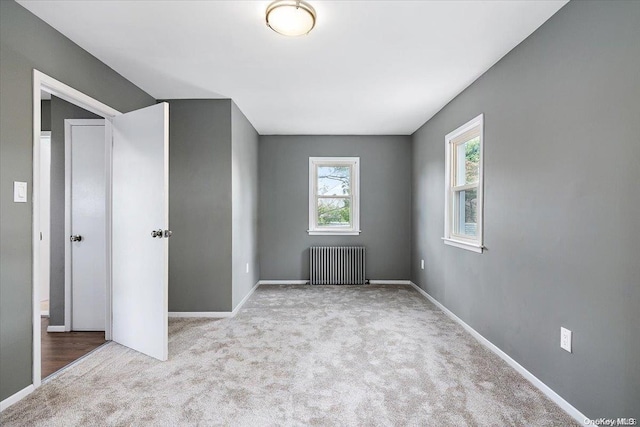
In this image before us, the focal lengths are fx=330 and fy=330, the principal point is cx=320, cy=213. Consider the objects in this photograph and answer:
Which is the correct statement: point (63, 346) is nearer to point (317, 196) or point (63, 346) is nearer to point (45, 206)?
point (45, 206)

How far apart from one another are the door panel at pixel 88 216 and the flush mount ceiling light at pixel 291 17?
7.64ft

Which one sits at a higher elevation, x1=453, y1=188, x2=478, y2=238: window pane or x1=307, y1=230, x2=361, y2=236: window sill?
x1=453, y1=188, x2=478, y2=238: window pane

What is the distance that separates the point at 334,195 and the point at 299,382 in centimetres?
371

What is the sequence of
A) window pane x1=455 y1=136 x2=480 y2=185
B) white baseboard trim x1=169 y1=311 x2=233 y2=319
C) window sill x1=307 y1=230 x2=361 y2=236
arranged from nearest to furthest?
1. window pane x1=455 y1=136 x2=480 y2=185
2. white baseboard trim x1=169 y1=311 x2=233 y2=319
3. window sill x1=307 y1=230 x2=361 y2=236

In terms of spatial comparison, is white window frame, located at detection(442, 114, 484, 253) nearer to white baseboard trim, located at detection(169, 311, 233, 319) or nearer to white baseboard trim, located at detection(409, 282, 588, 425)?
white baseboard trim, located at detection(409, 282, 588, 425)

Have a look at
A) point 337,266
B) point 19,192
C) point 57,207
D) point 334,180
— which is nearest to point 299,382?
point 19,192

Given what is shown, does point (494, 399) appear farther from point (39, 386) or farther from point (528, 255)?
point (39, 386)

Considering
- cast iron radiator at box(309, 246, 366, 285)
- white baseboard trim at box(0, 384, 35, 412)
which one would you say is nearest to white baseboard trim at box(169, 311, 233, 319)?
white baseboard trim at box(0, 384, 35, 412)

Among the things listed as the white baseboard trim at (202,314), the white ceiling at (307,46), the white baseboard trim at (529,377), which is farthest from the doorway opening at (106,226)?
the white baseboard trim at (529,377)

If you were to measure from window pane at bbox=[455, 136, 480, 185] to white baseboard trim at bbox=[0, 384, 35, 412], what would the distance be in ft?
13.2

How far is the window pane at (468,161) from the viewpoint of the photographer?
3.46m

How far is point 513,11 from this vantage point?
2086mm

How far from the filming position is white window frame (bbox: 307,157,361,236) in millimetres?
5621

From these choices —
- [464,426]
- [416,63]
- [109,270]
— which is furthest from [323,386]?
[416,63]
